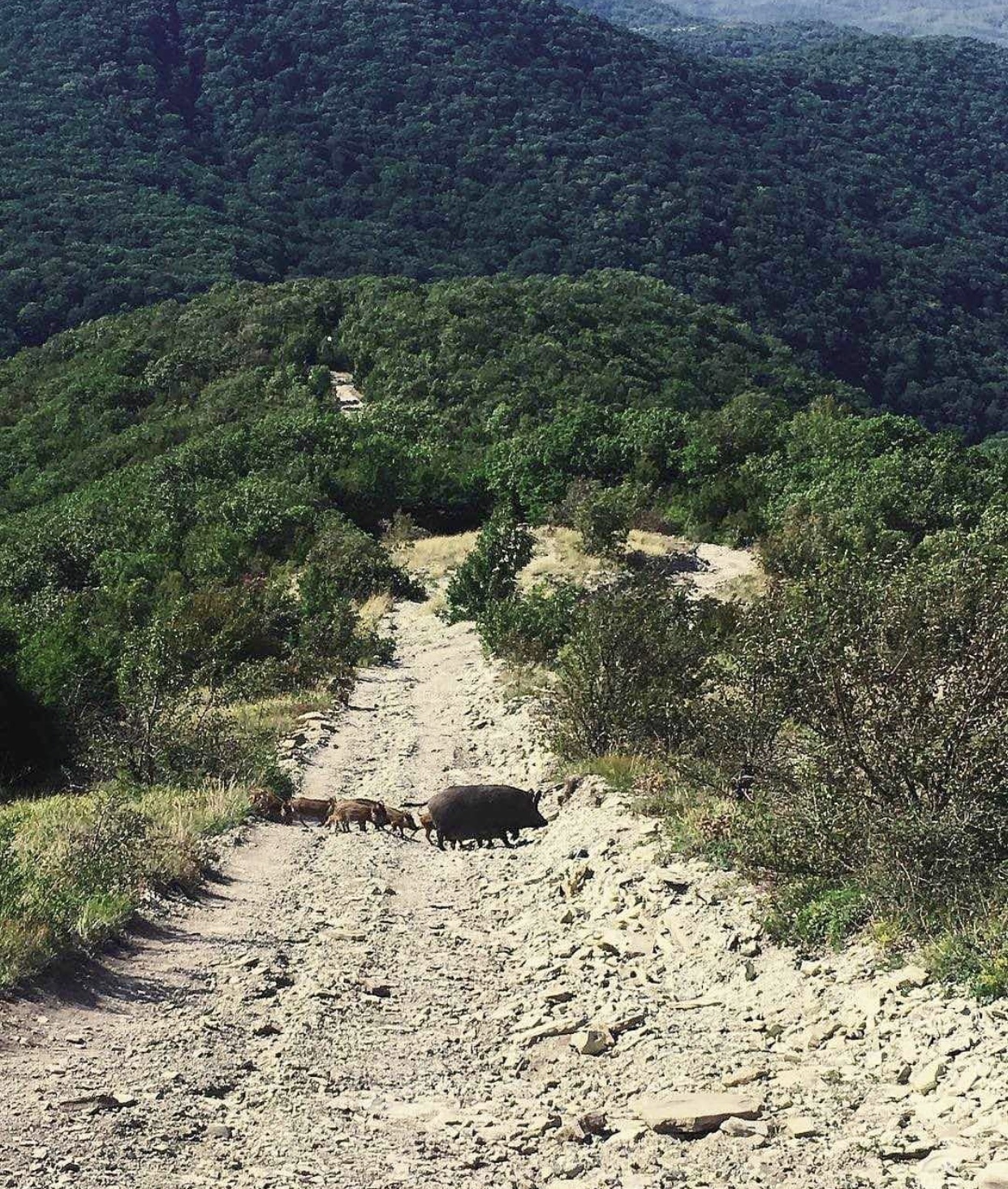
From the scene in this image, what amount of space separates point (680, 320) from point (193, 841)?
4659 cm

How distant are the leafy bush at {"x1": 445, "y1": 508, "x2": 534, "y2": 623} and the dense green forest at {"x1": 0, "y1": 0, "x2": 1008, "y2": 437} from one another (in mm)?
43187

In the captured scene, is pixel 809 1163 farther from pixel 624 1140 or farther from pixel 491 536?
pixel 491 536

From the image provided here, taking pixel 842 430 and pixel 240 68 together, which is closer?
pixel 842 430

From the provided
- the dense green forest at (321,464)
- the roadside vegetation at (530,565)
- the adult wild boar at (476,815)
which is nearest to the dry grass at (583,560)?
the roadside vegetation at (530,565)

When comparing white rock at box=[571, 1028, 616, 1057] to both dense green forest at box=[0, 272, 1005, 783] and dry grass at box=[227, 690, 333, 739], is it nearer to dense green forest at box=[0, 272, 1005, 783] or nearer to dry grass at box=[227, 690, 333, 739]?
dense green forest at box=[0, 272, 1005, 783]

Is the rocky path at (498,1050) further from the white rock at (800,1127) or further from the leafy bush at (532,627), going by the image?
the leafy bush at (532,627)

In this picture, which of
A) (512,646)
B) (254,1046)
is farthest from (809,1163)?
(512,646)

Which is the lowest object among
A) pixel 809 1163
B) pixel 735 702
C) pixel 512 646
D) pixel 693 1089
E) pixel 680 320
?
pixel 680 320

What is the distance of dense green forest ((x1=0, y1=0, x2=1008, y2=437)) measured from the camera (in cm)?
6538

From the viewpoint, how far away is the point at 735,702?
9047 millimetres

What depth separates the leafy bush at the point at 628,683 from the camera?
→ 34.7 ft

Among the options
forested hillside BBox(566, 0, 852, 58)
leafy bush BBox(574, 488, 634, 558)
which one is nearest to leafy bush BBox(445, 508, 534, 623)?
leafy bush BBox(574, 488, 634, 558)

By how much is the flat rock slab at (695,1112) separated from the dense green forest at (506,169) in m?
58.8

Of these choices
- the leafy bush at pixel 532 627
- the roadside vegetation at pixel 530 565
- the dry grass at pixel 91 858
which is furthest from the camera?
the leafy bush at pixel 532 627
